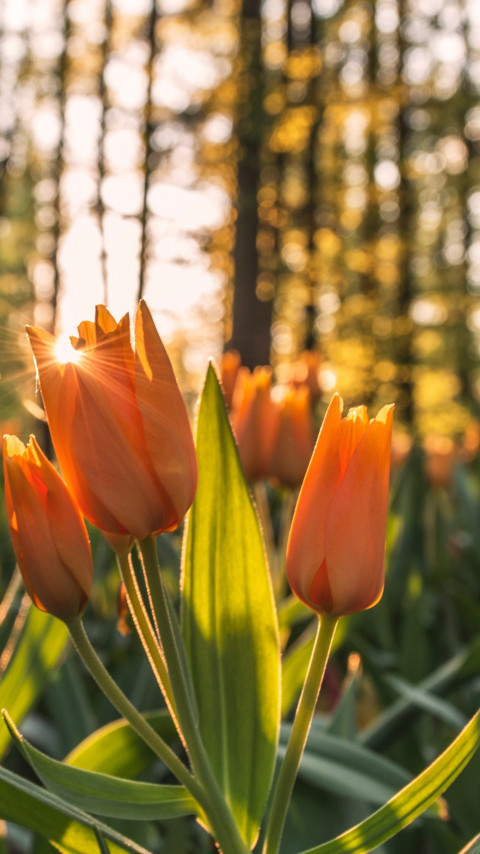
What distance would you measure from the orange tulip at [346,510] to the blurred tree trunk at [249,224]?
24.0 ft

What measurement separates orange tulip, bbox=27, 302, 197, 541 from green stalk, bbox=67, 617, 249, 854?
89 millimetres

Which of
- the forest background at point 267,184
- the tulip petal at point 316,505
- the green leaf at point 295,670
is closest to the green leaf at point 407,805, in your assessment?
the tulip petal at point 316,505

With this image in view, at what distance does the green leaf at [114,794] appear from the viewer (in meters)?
0.59

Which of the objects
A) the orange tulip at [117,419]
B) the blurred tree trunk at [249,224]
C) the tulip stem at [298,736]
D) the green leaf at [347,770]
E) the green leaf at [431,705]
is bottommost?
the green leaf at [431,705]

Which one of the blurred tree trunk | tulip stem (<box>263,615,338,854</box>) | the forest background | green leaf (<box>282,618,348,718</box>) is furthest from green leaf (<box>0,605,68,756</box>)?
the blurred tree trunk

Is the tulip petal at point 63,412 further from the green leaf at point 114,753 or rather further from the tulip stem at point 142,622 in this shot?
the green leaf at point 114,753

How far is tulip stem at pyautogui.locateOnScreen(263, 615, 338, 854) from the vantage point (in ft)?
1.88

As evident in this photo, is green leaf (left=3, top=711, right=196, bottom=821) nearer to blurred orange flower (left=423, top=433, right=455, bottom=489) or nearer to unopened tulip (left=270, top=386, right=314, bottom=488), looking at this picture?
unopened tulip (left=270, top=386, right=314, bottom=488)

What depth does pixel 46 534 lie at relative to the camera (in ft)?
1.87

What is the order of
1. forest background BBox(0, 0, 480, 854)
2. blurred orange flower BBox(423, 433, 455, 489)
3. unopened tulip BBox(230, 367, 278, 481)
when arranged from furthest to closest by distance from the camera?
1. forest background BBox(0, 0, 480, 854)
2. blurred orange flower BBox(423, 433, 455, 489)
3. unopened tulip BBox(230, 367, 278, 481)

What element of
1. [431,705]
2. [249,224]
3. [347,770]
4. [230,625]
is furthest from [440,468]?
[249,224]

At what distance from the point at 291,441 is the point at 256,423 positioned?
4.0 inches

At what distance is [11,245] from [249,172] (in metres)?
10.2

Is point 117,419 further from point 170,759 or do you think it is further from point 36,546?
point 170,759
